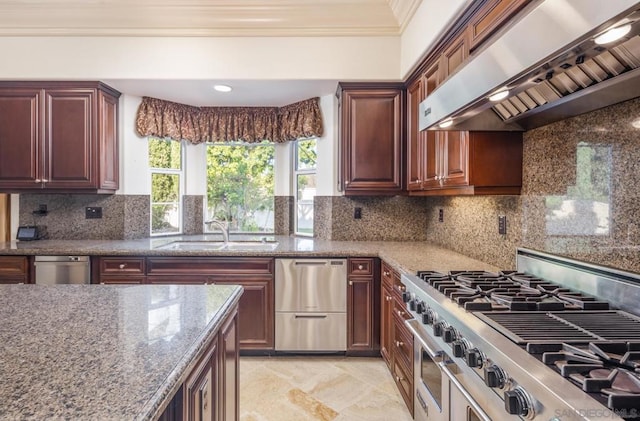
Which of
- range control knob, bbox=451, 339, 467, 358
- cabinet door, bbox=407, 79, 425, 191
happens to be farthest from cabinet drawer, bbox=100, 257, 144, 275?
range control knob, bbox=451, 339, 467, 358

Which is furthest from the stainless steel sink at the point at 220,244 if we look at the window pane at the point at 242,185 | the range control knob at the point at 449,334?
the range control knob at the point at 449,334

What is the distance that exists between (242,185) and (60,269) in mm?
1807

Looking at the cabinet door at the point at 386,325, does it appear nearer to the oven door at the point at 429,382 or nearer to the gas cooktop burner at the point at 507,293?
the oven door at the point at 429,382

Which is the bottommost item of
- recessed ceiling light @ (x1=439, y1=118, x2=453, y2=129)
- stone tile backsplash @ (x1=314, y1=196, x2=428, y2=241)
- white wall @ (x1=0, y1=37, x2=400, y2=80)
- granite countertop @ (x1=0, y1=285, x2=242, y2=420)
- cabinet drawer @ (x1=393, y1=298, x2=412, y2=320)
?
cabinet drawer @ (x1=393, y1=298, x2=412, y2=320)

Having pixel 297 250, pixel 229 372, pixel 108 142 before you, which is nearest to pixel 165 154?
pixel 108 142

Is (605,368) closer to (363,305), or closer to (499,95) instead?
(499,95)

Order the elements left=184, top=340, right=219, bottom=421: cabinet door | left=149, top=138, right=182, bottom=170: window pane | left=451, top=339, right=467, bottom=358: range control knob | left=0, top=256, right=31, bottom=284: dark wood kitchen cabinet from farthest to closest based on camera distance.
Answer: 1. left=149, top=138, right=182, bottom=170: window pane
2. left=0, top=256, right=31, bottom=284: dark wood kitchen cabinet
3. left=451, top=339, right=467, bottom=358: range control knob
4. left=184, top=340, right=219, bottom=421: cabinet door

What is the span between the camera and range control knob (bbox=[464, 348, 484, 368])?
3.54 ft

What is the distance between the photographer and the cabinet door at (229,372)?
143 centimetres

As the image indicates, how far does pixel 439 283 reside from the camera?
1.61m

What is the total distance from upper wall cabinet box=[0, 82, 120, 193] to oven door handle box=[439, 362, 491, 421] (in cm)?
309

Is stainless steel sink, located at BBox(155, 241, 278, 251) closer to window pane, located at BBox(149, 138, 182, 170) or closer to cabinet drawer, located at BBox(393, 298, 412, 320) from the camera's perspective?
window pane, located at BBox(149, 138, 182, 170)

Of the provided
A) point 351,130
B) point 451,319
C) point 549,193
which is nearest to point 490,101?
point 549,193

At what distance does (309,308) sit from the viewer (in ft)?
9.58
